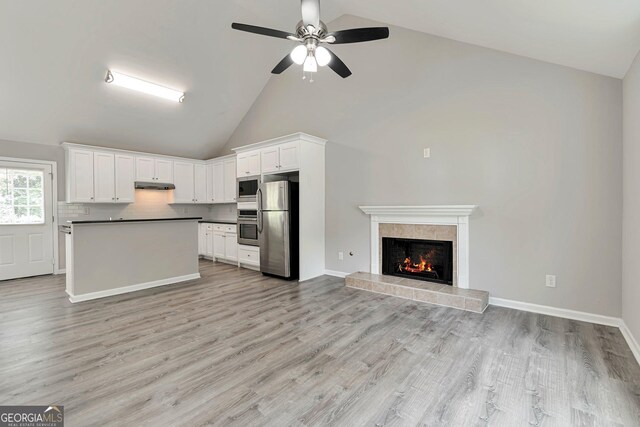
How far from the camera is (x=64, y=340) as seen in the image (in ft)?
8.83

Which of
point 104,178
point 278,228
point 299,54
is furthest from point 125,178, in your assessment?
point 299,54

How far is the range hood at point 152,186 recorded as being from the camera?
6.27m

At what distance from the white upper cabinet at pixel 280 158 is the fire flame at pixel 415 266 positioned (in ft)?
7.66

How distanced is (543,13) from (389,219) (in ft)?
9.39

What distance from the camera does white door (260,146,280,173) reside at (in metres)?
5.13

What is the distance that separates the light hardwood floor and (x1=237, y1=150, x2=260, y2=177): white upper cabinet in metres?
2.74

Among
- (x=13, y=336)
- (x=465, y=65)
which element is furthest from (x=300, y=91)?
(x=13, y=336)

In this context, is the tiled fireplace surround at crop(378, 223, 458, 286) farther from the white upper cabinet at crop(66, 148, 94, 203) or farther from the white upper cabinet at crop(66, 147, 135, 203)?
the white upper cabinet at crop(66, 148, 94, 203)

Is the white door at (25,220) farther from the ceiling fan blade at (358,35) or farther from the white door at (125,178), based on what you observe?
the ceiling fan blade at (358,35)

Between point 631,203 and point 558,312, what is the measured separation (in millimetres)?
1369

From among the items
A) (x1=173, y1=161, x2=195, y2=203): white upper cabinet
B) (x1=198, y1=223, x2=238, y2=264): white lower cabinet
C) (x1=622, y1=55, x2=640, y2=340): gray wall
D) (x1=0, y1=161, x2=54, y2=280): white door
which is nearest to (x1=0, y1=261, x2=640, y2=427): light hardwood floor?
(x1=622, y1=55, x2=640, y2=340): gray wall

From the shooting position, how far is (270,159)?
5.24 metres

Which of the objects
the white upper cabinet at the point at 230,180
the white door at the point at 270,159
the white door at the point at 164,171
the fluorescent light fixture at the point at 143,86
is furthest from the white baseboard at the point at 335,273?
the white door at the point at 164,171

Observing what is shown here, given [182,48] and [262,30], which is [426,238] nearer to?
[262,30]
